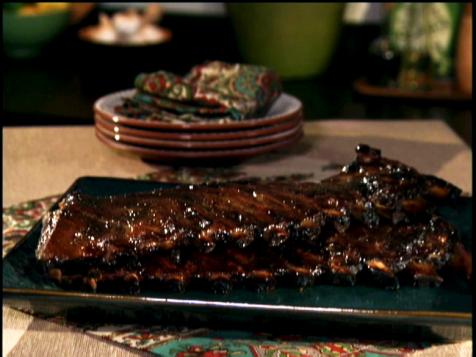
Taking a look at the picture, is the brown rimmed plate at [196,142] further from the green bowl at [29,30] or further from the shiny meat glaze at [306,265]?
the green bowl at [29,30]

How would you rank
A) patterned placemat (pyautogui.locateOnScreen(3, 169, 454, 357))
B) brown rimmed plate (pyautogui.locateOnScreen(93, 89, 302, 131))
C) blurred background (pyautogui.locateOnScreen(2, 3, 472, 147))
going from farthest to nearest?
blurred background (pyautogui.locateOnScreen(2, 3, 472, 147)) → brown rimmed plate (pyautogui.locateOnScreen(93, 89, 302, 131)) → patterned placemat (pyautogui.locateOnScreen(3, 169, 454, 357))

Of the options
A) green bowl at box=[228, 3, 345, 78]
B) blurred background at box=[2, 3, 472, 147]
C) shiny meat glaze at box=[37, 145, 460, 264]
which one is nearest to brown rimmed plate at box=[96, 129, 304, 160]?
shiny meat glaze at box=[37, 145, 460, 264]

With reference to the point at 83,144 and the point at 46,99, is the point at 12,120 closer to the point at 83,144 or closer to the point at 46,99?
the point at 46,99

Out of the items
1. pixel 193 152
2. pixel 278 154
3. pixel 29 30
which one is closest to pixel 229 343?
pixel 193 152

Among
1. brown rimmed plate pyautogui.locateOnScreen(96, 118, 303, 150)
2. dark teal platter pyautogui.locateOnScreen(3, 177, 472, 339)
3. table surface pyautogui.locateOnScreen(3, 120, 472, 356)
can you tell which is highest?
dark teal platter pyautogui.locateOnScreen(3, 177, 472, 339)

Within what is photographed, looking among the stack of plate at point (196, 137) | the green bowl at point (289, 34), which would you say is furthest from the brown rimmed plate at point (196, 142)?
the green bowl at point (289, 34)

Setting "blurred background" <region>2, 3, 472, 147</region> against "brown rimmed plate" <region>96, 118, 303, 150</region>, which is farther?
"blurred background" <region>2, 3, 472, 147</region>

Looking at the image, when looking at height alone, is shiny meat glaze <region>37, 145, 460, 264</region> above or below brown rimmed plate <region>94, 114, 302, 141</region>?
above

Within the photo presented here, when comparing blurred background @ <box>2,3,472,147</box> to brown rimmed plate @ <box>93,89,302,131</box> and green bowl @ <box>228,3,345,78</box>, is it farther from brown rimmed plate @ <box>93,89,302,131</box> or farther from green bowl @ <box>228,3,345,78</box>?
brown rimmed plate @ <box>93,89,302,131</box>
